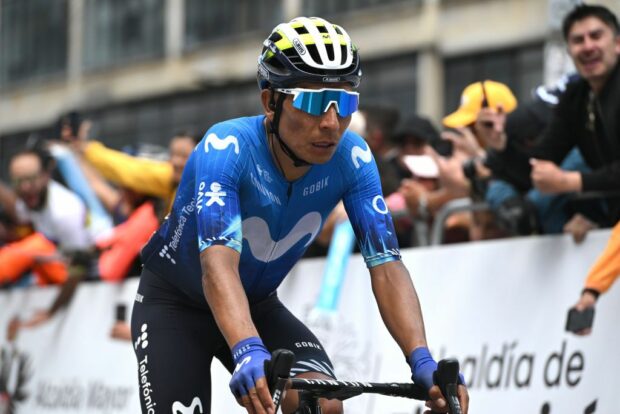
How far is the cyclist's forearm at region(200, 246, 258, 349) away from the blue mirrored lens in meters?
0.60

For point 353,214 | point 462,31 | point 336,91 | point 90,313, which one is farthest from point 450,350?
point 462,31

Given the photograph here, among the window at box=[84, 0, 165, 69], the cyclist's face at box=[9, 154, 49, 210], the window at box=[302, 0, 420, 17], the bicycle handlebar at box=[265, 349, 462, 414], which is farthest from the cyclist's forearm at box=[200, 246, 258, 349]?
the window at box=[84, 0, 165, 69]

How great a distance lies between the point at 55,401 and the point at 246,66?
22.4 metres

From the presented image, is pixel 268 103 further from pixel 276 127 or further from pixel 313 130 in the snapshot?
pixel 313 130

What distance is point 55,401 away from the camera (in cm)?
1163

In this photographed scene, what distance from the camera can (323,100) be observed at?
16.8 ft

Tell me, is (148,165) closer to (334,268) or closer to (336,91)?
(334,268)

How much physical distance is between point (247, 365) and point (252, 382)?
0.26 feet

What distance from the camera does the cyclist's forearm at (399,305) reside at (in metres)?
5.25

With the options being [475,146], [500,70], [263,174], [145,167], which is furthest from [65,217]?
[500,70]

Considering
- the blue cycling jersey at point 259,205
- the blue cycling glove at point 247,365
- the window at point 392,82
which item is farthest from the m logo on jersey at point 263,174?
the window at point 392,82

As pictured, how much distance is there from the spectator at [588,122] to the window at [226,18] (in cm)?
2517

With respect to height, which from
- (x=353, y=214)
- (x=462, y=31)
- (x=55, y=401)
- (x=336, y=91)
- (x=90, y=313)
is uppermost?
→ (x=462, y=31)

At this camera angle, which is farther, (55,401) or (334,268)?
(55,401)
